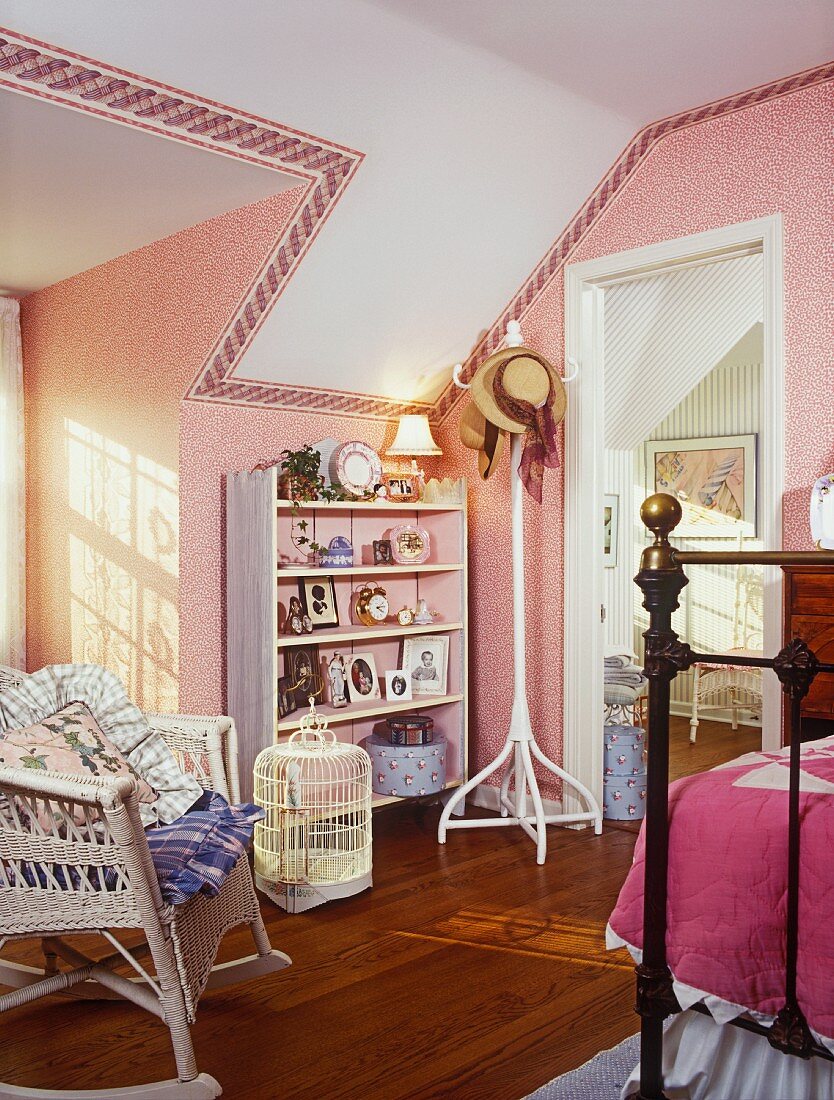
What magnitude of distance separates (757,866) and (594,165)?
299cm

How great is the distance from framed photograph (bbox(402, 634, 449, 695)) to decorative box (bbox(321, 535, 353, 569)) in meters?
0.61

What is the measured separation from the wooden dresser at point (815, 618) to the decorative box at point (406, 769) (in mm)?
1493

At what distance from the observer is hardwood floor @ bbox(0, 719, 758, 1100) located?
7.45ft

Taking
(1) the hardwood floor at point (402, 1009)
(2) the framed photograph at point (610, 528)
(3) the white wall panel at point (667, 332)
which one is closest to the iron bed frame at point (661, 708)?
Answer: (1) the hardwood floor at point (402, 1009)

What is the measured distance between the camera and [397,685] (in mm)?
4281

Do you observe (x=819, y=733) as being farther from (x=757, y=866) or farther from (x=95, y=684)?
(x=95, y=684)

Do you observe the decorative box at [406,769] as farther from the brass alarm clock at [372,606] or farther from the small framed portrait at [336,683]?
the brass alarm clock at [372,606]

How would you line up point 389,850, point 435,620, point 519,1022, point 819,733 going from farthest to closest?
point 435,620 → point 389,850 → point 819,733 → point 519,1022

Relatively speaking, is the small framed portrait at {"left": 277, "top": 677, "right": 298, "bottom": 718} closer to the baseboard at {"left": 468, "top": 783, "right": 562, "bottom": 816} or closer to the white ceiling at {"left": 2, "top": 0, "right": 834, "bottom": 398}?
the baseboard at {"left": 468, "top": 783, "right": 562, "bottom": 816}

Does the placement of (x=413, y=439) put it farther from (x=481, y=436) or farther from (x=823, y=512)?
(x=823, y=512)

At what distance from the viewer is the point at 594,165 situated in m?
3.91

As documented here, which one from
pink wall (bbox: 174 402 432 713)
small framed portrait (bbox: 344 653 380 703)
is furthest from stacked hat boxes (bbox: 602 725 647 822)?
pink wall (bbox: 174 402 432 713)

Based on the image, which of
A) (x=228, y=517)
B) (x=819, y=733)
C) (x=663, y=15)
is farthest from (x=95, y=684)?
(x=663, y=15)

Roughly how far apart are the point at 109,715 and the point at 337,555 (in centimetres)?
143
